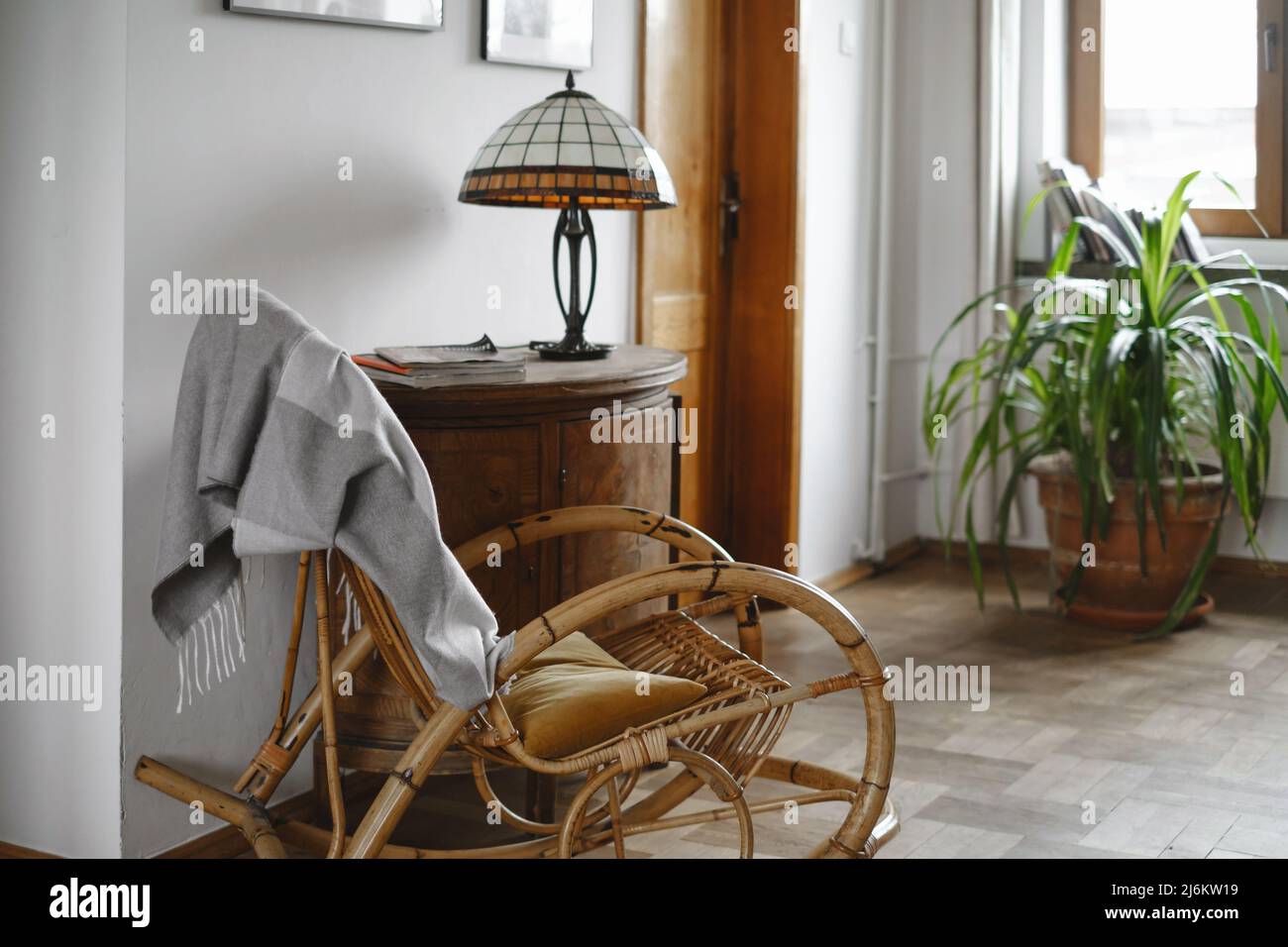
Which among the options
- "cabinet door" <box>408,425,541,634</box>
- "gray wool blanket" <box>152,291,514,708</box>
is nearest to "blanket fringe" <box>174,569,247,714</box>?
"cabinet door" <box>408,425,541,634</box>

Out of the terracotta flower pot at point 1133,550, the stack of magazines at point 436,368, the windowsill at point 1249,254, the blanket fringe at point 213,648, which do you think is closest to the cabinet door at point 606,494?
the stack of magazines at point 436,368

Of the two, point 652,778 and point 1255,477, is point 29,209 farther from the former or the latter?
point 1255,477

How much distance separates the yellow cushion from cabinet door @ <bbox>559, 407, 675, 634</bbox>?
378 millimetres

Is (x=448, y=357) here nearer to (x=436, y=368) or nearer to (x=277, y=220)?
(x=436, y=368)

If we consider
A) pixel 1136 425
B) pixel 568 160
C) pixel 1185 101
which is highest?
pixel 1185 101

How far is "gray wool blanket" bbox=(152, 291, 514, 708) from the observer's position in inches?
69.1

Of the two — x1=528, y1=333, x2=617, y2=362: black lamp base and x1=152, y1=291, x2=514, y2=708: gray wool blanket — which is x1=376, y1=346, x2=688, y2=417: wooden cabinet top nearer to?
x1=528, y1=333, x2=617, y2=362: black lamp base

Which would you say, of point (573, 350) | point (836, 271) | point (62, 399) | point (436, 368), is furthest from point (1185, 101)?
point (62, 399)

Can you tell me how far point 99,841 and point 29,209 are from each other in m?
0.94

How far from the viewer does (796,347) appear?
396 cm

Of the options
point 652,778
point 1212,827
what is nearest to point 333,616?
point 652,778

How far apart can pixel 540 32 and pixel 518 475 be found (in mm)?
1051

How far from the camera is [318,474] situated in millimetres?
1756

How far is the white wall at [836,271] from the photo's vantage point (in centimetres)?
404
